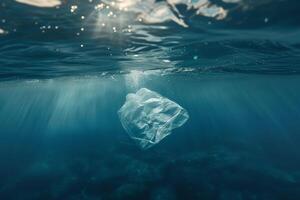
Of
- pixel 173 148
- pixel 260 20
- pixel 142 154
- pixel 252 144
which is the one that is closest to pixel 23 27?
pixel 260 20

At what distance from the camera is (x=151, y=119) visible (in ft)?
48.1

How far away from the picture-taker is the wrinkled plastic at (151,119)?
544 inches

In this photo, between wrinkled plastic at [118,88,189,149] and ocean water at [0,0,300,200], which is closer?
ocean water at [0,0,300,200]

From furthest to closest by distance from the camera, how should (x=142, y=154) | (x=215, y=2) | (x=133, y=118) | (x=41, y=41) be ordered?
(x=142, y=154) → (x=133, y=118) → (x=41, y=41) → (x=215, y=2)

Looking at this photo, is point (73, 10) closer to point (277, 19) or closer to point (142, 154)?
point (277, 19)

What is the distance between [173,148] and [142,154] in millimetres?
4403

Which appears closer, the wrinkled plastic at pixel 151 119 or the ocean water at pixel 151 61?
the ocean water at pixel 151 61

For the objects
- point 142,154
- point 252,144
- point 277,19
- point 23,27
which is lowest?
point 252,144

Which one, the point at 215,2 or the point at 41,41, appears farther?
the point at 41,41

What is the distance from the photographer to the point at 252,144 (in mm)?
31297

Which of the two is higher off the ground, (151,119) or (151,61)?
(151,61)

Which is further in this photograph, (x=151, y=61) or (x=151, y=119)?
(x=151, y=61)

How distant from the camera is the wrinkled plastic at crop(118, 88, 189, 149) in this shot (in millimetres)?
13826

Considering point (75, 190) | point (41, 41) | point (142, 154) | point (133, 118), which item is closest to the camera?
point (41, 41)
